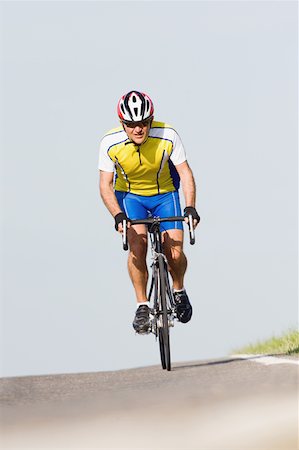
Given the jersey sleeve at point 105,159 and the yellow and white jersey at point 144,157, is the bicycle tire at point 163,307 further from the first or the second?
the jersey sleeve at point 105,159

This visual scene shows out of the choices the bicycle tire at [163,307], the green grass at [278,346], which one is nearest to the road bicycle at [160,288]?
the bicycle tire at [163,307]

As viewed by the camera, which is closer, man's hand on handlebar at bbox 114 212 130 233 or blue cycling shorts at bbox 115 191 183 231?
man's hand on handlebar at bbox 114 212 130 233

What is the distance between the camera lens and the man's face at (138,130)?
11555mm

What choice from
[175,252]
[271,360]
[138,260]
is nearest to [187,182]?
[175,252]

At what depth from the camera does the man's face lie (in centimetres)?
1155

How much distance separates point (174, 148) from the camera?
39.0 feet

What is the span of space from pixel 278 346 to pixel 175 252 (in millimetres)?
3349

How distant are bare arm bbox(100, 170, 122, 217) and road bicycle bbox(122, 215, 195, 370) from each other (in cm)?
37

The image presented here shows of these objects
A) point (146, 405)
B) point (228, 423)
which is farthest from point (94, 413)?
point (228, 423)

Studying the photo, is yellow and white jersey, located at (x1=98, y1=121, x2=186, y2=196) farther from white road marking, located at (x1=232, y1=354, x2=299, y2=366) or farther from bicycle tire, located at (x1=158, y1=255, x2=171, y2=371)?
white road marking, located at (x1=232, y1=354, x2=299, y2=366)

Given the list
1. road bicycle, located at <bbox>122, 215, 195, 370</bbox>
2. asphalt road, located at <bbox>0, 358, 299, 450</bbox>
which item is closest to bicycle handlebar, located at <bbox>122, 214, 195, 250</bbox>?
road bicycle, located at <bbox>122, 215, 195, 370</bbox>

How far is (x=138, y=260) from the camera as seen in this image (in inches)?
470

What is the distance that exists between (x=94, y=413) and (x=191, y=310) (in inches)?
154

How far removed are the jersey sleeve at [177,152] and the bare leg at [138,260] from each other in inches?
33.1
